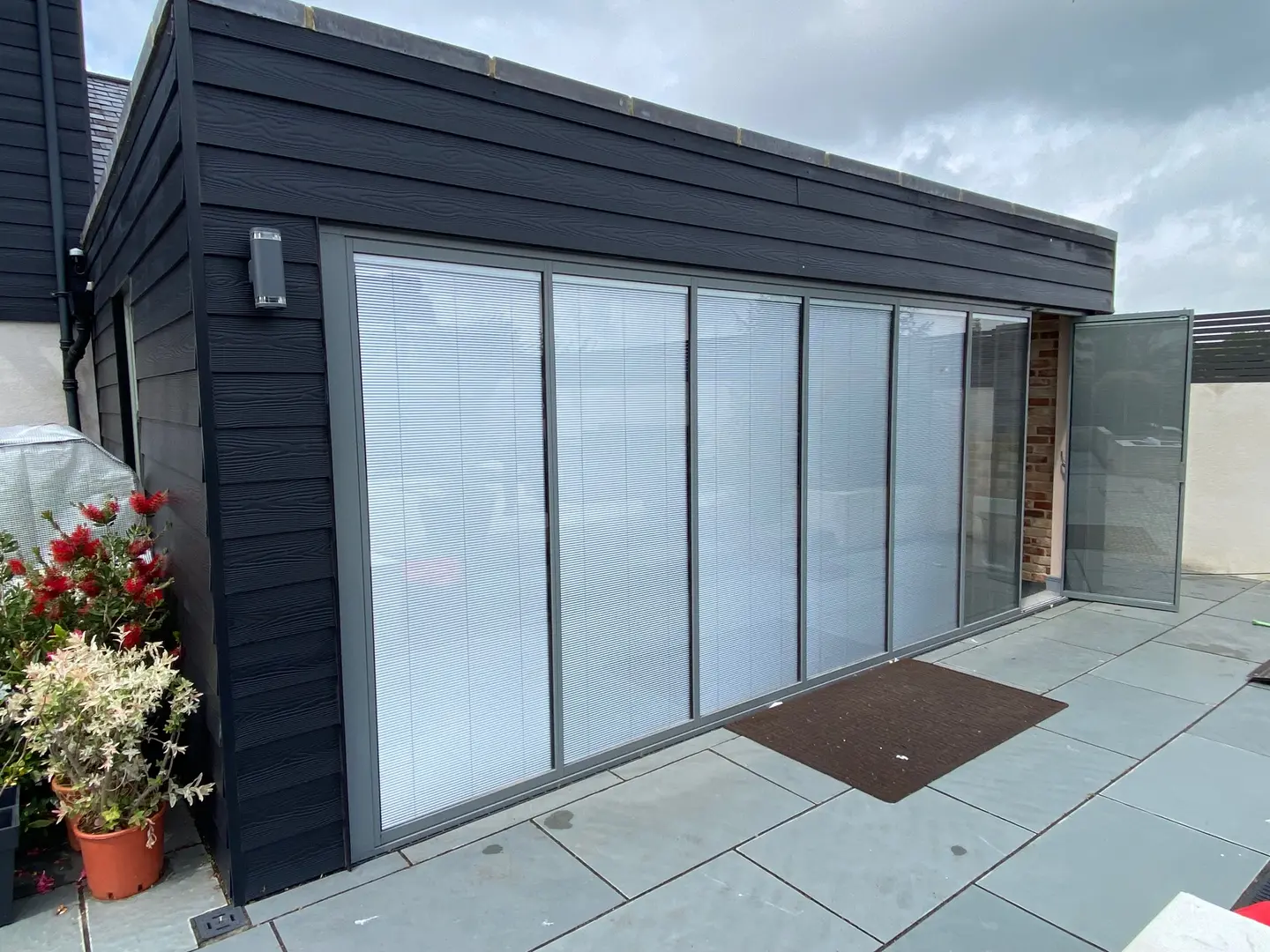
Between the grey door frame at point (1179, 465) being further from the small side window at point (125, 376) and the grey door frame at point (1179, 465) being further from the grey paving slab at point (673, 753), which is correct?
the small side window at point (125, 376)

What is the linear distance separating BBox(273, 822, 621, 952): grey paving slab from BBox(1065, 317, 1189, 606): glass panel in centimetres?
525

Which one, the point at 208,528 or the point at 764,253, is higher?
the point at 764,253

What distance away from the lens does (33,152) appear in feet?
15.0

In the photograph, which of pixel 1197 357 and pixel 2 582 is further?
pixel 1197 357

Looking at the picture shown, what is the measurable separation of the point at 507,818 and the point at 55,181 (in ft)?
15.2

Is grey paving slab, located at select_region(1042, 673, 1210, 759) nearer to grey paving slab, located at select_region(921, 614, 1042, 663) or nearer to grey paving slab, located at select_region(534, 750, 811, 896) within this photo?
grey paving slab, located at select_region(921, 614, 1042, 663)

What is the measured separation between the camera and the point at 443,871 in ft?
8.32

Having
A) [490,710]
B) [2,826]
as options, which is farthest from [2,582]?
[490,710]

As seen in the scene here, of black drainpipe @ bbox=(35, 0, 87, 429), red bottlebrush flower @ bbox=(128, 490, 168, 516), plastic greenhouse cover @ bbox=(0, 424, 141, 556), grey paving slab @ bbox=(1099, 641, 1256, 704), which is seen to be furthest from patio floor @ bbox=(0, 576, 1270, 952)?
black drainpipe @ bbox=(35, 0, 87, 429)

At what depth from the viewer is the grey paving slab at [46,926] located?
2172 mm

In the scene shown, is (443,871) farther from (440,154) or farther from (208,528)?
(440,154)

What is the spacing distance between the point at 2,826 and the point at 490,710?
1.49m

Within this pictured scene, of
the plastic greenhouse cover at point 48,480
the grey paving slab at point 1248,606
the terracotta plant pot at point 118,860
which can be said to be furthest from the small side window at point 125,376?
the grey paving slab at point 1248,606

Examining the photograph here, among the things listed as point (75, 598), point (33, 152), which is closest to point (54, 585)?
point (75, 598)
